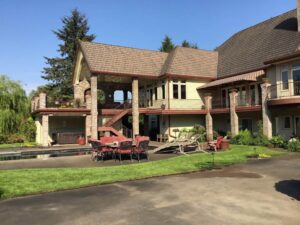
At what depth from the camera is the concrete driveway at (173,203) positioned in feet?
21.9

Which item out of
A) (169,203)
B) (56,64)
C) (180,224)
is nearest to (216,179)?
(169,203)

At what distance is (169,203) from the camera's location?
309 inches

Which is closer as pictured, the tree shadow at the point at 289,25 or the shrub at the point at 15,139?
the tree shadow at the point at 289,25

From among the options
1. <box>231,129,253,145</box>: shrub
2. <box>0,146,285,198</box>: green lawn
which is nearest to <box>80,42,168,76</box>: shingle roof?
<box>231,129,253,145</box>: shrub

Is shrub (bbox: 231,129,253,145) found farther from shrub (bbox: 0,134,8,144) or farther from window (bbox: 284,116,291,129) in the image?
shrub (bbox: 0,134,8,144)

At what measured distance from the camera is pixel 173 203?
7.85m

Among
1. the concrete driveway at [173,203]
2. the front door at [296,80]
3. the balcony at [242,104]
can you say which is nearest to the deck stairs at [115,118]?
the balcony at [242,104]

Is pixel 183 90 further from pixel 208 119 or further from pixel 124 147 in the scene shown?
pixel 124 147

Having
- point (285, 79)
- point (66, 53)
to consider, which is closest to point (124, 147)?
point (285, 79)

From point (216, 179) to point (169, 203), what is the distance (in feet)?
11.8

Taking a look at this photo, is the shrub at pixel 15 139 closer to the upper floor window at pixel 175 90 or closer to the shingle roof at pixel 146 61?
the shingle roof at pixel 146 61

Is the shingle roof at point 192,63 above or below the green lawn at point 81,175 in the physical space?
above

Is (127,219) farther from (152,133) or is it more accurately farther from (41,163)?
(152,133)

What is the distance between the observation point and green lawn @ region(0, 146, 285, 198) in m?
9.95
